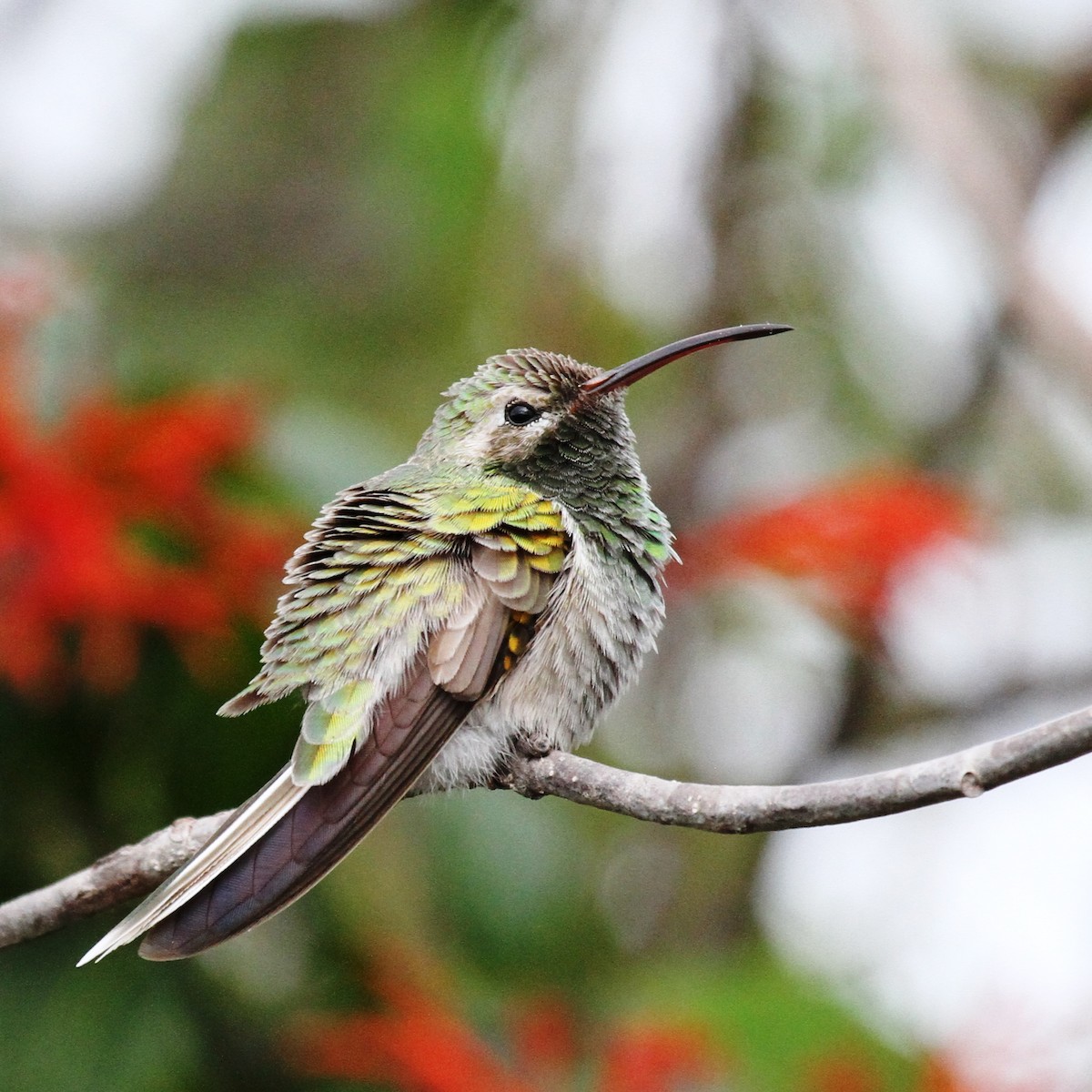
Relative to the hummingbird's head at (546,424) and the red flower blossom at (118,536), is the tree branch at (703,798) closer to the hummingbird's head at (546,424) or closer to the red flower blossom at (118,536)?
the hummingbird's head at (546,424)

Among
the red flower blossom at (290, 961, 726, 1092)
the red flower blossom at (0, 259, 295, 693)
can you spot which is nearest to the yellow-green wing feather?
the red flower blossom at (0, 259, 295, 693)

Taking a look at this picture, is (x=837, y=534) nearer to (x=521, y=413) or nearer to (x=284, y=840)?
(x=521, y=413)

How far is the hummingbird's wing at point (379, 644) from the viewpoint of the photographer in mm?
2490

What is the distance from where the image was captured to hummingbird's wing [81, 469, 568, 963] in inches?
98.0

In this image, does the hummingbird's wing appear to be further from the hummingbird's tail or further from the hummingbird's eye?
the hummingbird's eye

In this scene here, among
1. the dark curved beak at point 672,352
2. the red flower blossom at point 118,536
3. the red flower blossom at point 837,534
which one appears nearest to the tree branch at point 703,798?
the dark curved beak at point 672,352

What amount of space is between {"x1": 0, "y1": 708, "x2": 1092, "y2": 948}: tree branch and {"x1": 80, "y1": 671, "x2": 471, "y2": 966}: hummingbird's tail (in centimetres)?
6

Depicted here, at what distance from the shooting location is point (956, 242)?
6094 mm

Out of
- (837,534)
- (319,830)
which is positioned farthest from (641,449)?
(319,830)

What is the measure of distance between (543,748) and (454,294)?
376 cm

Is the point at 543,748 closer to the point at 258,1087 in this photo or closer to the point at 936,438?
the point at 258,1087

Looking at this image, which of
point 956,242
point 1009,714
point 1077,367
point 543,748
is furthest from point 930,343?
point 543,748

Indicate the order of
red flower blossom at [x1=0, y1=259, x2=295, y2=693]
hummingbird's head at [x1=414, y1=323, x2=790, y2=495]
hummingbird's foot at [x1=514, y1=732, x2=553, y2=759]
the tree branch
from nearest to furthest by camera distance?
the tree branch < hummingbird's foot at [x1=514, y1=732, x2=553, y2=759] < hummingbird's head at [x1=414, y1=323, x2=790, y2=495] < red flower blossom at [x1=0, y1=259, x2=295, y2=693]

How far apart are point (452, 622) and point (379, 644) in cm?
14
